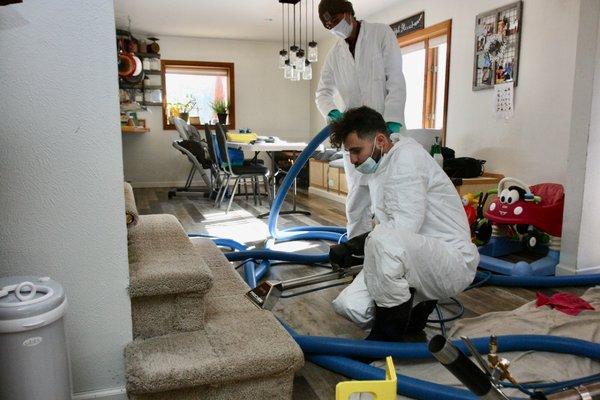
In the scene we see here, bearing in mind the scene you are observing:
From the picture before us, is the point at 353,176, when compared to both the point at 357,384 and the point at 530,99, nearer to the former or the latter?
the point at 530,99

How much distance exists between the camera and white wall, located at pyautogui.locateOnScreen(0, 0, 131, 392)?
1.24 meters

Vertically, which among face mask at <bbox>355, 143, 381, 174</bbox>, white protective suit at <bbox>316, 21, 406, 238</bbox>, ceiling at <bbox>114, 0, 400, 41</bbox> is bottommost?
face mask at <bbox>355, 143, 381, 174</bbox>

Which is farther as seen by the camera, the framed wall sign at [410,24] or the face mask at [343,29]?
the framed wall sign at [410,24]

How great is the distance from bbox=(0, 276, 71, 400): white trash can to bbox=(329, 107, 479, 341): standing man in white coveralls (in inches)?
41.4

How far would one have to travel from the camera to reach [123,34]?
22.7 feet

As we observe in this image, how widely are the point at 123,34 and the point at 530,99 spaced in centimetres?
579

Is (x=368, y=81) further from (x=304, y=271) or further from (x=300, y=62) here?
(x=300, y=62)

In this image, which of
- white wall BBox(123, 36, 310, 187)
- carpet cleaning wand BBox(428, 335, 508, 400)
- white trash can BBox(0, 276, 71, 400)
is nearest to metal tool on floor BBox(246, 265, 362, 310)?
white trash can BBox(0, 276, 71, 400)

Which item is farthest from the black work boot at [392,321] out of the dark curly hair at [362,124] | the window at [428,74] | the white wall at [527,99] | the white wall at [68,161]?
the window at [428,74]

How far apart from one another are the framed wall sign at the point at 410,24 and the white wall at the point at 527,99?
16.7 inches

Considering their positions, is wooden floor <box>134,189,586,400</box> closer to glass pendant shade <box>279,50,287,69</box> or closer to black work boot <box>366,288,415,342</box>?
black work boot <box>366,288,415,342</box>

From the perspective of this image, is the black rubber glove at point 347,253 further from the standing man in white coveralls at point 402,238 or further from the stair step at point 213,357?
the stair step at point 213,357

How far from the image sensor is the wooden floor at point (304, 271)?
1.75 meters

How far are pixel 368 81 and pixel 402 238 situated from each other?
1.45m
